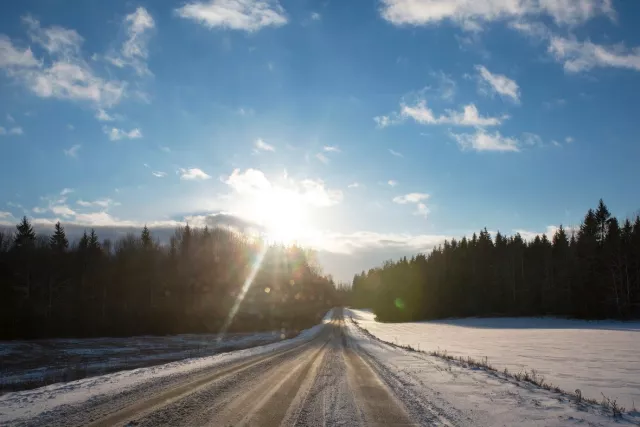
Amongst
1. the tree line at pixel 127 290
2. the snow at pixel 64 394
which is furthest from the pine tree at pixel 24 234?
the snow at pixel 64 394

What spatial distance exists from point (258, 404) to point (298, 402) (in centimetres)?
100

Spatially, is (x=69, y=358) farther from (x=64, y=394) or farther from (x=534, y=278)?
(x=534, y=278)

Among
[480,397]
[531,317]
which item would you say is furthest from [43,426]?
[531,317]

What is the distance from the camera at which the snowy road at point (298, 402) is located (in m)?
8.32

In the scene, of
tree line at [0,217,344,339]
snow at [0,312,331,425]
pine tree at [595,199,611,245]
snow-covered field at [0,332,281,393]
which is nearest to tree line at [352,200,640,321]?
pine tree at [595,199,611,245]

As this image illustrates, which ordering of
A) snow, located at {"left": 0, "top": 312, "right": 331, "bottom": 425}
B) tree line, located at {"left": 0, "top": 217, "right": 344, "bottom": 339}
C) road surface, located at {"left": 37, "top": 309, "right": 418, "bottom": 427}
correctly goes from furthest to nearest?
1. tree line, located at {"left": 0, "top": 217, "right": 344, "bottom": 339}
2. snow, located at {"left": 0, "top": 312, "right": 331, "bottom": 425}
3. road surface, located at {"left": 37, "top": 309, "right": 418, "bottom": 427}

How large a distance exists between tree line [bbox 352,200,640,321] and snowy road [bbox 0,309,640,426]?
5481 centimetres

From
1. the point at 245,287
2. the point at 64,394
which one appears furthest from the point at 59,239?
the point at 64,394

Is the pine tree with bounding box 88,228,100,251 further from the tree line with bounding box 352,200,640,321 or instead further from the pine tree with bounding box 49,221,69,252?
the tree line with bounding box 352,200,640,321

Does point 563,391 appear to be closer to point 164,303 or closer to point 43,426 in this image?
point 43,426

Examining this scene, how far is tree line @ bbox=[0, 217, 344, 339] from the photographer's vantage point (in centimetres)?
5012

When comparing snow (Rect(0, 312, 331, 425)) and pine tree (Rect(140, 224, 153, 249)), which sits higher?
pine tree (Rect(140, 224, 153, 249))

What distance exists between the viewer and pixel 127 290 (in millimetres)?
68812

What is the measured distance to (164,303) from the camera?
71.4m
